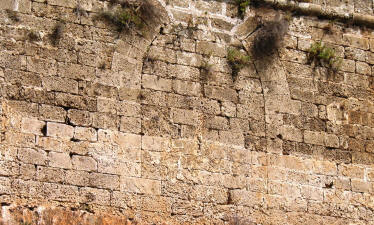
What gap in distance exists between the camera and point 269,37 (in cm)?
1118

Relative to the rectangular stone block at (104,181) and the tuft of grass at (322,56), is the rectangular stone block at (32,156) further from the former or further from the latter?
the tuft of grass at (322,56)

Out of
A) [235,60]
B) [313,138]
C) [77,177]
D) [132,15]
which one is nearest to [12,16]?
[132,15]

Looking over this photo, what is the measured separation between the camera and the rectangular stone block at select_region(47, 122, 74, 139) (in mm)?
9797

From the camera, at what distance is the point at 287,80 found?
11.1 m

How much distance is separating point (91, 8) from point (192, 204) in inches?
96.1

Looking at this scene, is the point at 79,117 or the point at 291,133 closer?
the point at 79,117

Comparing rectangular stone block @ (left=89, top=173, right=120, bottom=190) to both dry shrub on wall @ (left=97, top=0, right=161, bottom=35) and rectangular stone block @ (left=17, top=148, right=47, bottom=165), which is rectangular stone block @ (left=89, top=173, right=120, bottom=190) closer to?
rectangular stone block @ (left=17, top=148, right=47, bottom=165)

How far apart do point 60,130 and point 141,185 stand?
1027 millimetres

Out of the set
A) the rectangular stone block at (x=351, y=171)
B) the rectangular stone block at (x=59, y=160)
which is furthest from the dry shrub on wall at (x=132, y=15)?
the rectangular stone block at (x=351, y=171)

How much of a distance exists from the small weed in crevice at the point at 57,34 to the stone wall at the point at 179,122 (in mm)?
38

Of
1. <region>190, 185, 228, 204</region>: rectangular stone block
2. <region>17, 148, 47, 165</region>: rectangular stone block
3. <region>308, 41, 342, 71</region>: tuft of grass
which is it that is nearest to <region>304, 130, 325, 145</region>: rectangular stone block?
<region>308, 41, 342, 71</region>: tuft of grass

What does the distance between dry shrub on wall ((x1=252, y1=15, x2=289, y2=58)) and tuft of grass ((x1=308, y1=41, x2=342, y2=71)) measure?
0.40 m

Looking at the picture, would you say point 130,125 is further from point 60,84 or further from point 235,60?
point 235,60

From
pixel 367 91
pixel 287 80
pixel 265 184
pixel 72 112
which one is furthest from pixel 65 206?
pixel 367 91
